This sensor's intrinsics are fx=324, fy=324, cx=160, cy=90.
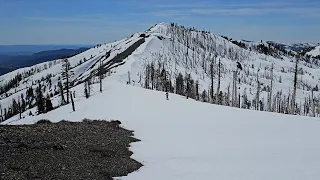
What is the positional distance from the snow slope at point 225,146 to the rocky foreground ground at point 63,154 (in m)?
1.50

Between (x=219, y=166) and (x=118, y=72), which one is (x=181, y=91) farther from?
(x=219, y=166)

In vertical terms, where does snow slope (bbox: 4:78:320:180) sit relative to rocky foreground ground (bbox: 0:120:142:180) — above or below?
below

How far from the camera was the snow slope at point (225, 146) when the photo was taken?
68.4 feet

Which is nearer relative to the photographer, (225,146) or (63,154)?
(63,154)

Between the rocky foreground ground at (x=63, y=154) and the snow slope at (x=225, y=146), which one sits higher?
the rocky foreground ground at (x=63, y=154)

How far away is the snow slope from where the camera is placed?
20859mm

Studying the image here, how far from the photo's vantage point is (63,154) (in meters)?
22.2

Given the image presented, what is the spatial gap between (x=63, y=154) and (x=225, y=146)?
1421cm

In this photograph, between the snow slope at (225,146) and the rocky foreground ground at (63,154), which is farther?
the snow slope at (225,146)

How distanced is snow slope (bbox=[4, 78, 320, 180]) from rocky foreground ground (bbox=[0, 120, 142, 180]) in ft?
4.93

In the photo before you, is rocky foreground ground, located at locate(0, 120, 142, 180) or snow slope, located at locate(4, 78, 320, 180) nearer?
rocky foreground ground, located at locate(0, 120, 142, 180)

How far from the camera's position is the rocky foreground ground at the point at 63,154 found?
18.2 metres

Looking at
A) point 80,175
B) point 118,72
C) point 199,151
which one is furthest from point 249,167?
point 118,72

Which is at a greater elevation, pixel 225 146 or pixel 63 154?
pixel 63 154
